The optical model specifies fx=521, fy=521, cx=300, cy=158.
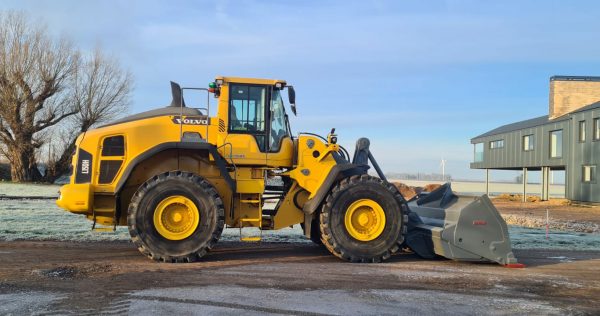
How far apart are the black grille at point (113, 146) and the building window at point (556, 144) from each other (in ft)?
108

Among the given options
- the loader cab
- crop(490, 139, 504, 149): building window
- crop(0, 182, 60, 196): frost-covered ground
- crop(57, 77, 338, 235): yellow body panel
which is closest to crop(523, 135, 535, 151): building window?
crop(490, 139, 504, 149): building window

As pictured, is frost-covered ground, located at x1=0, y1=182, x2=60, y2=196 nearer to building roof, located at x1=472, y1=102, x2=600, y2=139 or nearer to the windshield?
the windshield

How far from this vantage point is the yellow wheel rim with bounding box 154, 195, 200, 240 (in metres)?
8.74

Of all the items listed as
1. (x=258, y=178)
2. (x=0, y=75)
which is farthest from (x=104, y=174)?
(x=0, y=75)

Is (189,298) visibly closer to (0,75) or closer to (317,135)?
(317,135)

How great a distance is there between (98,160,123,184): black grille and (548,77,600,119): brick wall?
119 ft

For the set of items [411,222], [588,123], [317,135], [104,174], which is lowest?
[411,222]

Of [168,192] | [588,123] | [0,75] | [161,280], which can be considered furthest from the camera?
[0,75]

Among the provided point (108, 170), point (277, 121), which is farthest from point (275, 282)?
point (108, 170)

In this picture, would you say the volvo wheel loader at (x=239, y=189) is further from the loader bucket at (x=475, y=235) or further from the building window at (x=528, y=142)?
the building window at (x=528, y=142)

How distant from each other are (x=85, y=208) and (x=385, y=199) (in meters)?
5.16

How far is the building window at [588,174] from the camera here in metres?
31.0

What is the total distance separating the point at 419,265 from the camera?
907 centimetres

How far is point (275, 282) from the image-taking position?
292 inches
